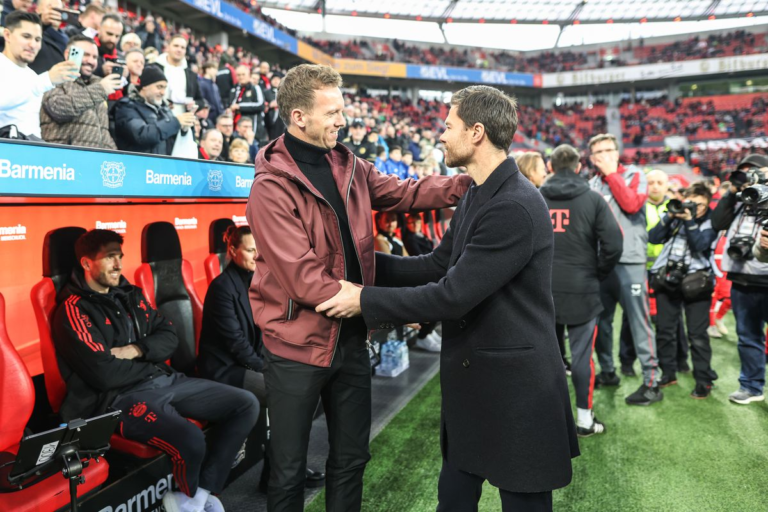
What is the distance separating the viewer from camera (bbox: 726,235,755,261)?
12.1ft

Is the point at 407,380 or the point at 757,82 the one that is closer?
the point at 407,380

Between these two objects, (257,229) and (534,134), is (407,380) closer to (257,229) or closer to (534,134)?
(257,229)

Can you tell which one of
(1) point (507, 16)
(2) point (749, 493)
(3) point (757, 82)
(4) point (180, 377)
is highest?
(1) point (507, 16)

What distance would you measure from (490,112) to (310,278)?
29.3 inches

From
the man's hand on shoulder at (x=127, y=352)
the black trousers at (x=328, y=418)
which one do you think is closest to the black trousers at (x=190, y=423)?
the man's hand on shoulder at (x=127, y=352)

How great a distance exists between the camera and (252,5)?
21375 millimetres

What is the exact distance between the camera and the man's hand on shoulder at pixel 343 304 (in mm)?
1578

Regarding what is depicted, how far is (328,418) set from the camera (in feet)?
6.25

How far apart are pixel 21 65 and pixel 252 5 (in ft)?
67.1

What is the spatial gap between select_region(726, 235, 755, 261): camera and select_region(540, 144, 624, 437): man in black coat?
99cm

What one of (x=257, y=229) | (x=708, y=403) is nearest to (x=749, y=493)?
(x=708, y=403)

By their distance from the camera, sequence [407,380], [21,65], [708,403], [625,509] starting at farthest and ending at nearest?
[407,380]
[708,403]
[21,65]
[625,509]

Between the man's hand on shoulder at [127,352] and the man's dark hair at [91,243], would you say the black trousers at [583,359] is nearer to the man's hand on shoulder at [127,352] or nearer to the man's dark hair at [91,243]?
the man's hand on shoulder at [127,352]

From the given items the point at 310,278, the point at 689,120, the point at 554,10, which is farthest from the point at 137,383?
the point at 554,10
